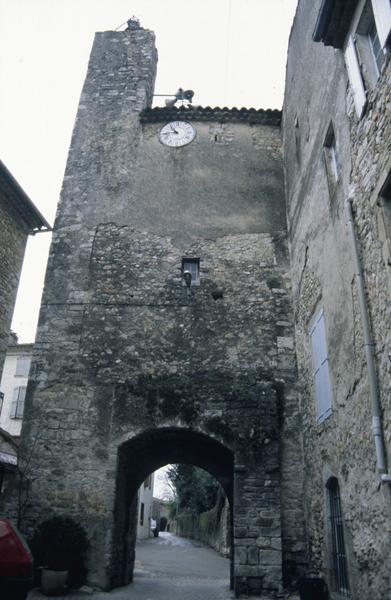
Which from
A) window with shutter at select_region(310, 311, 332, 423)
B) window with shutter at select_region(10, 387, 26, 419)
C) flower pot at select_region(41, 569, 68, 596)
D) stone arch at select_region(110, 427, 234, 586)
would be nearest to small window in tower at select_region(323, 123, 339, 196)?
window with shutter at select_region(310, 311, 332, 423)

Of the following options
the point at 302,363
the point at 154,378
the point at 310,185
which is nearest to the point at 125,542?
the point at 154,378

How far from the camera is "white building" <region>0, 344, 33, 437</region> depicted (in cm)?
1814

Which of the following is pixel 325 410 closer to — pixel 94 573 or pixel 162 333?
pixel 162 333

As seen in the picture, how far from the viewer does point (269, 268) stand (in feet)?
31.1

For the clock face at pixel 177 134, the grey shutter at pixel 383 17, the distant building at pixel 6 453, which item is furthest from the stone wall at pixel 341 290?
the distant building at pixel 6 453

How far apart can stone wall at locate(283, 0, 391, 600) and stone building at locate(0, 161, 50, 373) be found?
5.73m

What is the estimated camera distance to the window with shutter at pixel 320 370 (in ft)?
21.4

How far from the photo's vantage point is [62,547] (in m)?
7.05

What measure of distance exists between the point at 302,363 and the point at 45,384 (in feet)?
14.5

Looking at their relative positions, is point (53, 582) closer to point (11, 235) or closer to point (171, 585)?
point (171, 585)

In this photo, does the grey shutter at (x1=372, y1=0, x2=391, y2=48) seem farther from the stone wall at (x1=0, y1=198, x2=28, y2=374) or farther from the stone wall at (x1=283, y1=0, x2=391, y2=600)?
the stone wall at (x1=0, y1=198, x2=28, y2=374)

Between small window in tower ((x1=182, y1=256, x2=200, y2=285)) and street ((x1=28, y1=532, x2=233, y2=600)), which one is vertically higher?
small window in tower ((x1=182, y1=256, x2=200, y2=285))

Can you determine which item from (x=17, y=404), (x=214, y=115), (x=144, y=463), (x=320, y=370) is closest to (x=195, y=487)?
(x=17, y=404)

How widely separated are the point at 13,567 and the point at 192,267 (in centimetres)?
644
